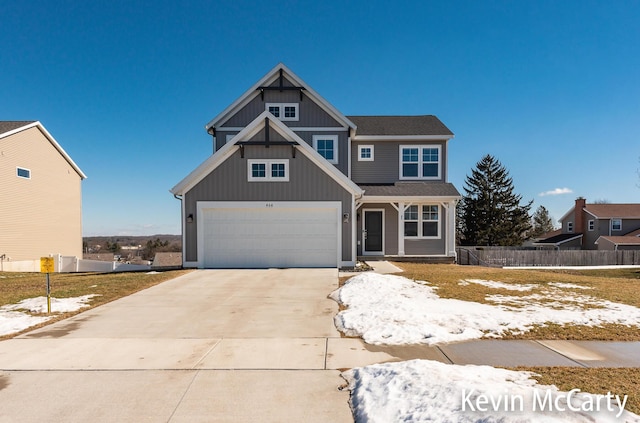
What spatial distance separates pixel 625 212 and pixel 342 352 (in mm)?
44292

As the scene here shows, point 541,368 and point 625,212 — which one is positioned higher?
point 625,212

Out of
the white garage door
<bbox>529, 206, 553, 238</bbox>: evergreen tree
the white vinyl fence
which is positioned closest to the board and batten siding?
the white garage door

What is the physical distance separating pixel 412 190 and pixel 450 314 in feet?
35.1

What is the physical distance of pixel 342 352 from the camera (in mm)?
4848

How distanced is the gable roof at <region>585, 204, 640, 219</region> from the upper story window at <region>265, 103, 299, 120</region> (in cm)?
3617

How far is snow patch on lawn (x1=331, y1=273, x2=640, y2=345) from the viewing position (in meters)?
5.49

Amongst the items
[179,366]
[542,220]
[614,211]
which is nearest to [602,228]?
[614,211]

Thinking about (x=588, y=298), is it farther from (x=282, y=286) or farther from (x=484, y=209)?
(x=484, y=209)

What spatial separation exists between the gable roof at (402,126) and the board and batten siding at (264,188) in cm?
527

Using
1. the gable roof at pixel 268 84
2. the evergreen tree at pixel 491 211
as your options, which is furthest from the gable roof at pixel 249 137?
the evergreen tree at pixel 491 211

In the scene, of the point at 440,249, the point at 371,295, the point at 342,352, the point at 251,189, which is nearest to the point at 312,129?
the point at 251,189

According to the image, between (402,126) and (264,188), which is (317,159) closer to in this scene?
(264,188)

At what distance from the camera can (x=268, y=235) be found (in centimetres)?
1351

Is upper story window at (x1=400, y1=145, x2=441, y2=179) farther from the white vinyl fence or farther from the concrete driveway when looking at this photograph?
the white vinyl fence
